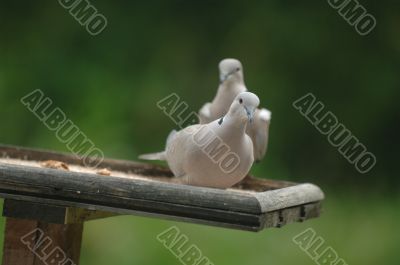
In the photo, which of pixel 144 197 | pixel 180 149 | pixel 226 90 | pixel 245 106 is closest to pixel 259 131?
pixel 226 90

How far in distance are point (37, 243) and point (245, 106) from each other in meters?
0.77

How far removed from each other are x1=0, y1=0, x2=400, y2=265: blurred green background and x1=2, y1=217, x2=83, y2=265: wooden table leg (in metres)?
2.16

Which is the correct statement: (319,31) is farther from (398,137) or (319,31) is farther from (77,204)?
(77,204)

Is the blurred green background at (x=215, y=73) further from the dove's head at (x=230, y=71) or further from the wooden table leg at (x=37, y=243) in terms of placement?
the wooden table leg at (x=37, y=243)

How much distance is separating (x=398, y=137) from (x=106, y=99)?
1845 millimetres

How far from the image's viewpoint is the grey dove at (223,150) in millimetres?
2684

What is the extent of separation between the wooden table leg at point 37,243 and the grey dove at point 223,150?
435mm

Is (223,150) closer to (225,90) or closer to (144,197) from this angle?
(144,197)

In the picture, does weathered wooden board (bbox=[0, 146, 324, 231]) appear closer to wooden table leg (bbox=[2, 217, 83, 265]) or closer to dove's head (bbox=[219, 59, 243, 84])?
wooden table leg (bbox=[2, 217, 83, 265])

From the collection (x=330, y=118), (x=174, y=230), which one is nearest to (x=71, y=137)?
(x=174, y=230)

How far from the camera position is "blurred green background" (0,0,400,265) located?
5.26 m

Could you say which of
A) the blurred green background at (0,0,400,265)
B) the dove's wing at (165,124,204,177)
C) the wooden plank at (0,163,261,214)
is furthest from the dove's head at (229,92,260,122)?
the blurred green background at (0,0,400,265)

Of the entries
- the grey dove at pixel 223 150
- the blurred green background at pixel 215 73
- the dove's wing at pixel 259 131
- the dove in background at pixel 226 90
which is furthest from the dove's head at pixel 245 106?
the blurred green background at pixel 215 73

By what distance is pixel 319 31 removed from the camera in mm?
5555
